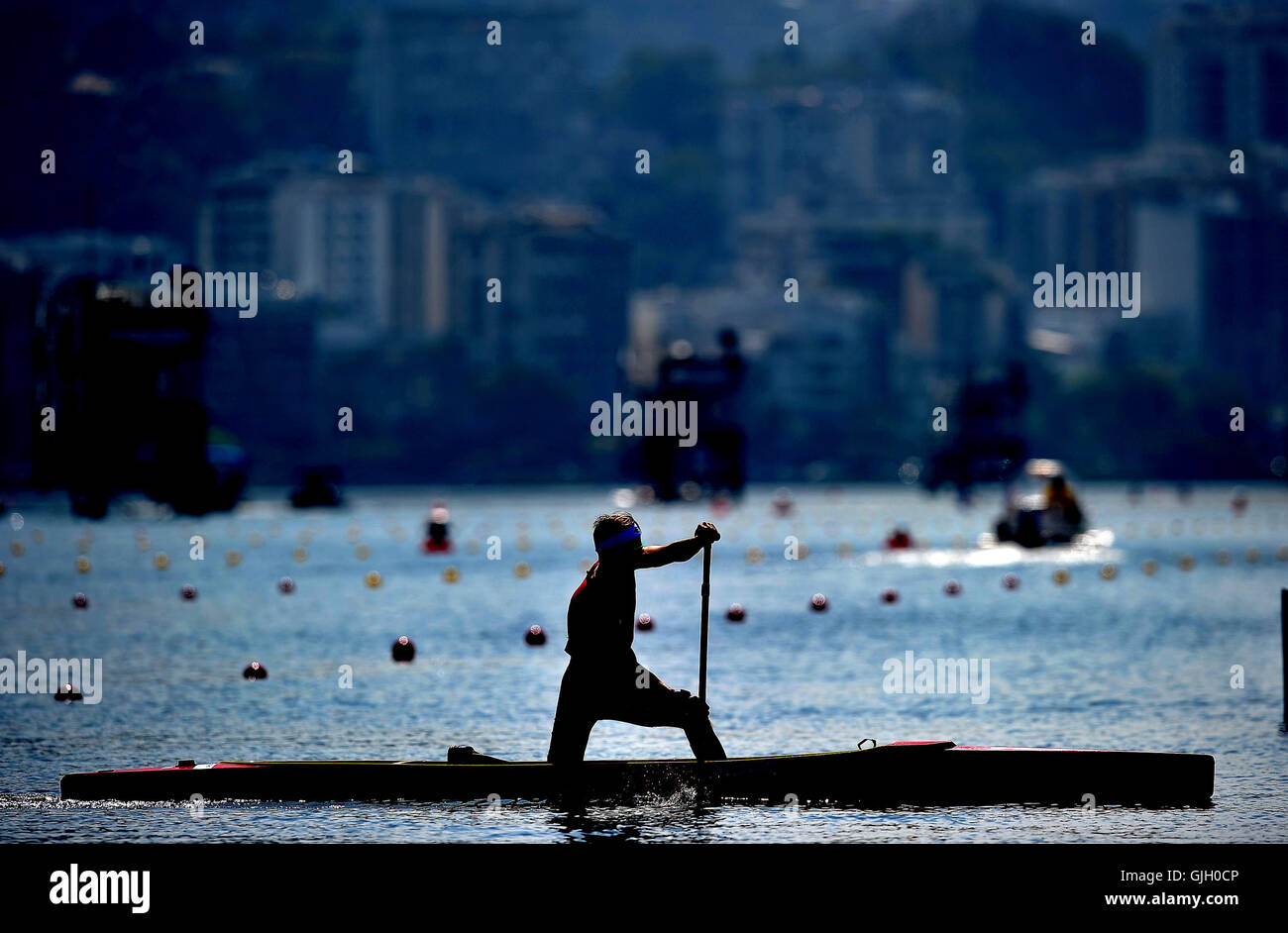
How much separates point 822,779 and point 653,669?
46.4 ft

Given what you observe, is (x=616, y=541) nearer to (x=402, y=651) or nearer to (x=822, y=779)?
(x=822, y=779)

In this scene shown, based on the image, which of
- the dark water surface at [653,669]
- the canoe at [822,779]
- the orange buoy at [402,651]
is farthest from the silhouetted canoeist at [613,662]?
the orange buoy at [402,651]

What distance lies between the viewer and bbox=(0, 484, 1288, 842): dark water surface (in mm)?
18156

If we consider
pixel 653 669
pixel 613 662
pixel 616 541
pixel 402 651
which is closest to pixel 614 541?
pixel 616 541

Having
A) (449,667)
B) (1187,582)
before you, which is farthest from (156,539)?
(449,667)

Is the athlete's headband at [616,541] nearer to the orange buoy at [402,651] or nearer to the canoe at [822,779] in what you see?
the canoe at [822,779]

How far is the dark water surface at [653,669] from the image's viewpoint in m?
18.2

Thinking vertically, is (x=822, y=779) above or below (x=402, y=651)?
below

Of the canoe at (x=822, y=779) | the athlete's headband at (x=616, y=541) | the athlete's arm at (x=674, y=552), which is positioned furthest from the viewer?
the canoe at (x=822, y=779)

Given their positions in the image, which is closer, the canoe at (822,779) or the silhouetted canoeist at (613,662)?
the silhouetted canoeist at (613,662)

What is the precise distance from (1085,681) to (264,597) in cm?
2342

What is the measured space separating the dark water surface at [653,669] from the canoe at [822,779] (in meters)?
0.18

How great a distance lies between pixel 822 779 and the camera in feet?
60.9

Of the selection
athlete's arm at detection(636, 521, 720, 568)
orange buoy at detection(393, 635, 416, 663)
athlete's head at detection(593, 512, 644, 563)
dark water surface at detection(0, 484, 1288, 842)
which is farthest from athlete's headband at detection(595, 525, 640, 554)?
orange buoy at detection(393, 635, 416, 663)
